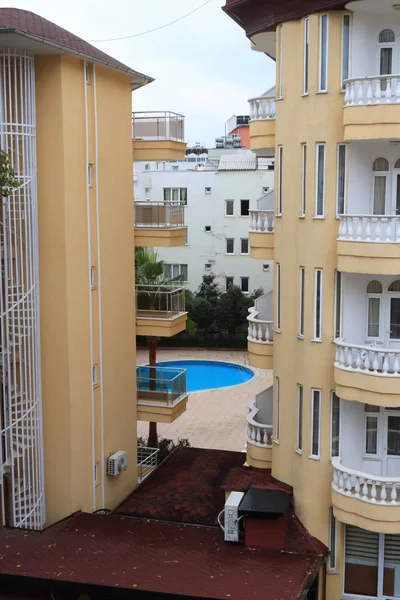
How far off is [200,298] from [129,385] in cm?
2207

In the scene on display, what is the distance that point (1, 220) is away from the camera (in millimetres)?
16453

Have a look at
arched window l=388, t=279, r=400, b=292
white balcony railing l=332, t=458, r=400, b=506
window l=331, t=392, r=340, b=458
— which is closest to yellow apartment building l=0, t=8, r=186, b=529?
window l=331, t=392, r=340, b=458

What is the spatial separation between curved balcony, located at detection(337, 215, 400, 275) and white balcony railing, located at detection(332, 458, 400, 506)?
3.91 meters

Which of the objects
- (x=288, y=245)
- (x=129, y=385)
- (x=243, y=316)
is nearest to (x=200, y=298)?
(x=243, y=316)

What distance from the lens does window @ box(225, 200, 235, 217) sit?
43656 millimetres

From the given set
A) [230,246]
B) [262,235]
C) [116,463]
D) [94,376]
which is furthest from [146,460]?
→ [230,246]

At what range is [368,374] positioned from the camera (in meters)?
14.7

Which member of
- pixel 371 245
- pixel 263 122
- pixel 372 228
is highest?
pixel 263 122

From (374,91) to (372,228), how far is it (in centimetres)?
253

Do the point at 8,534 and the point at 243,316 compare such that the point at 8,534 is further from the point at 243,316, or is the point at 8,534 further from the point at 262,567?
the point at 243,316

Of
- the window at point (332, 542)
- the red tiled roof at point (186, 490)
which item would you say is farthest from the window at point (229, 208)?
the window at point (332, 542)

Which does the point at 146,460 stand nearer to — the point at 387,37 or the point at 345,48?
the point at 345,48

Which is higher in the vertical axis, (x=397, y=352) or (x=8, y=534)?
(x=397, y=352)

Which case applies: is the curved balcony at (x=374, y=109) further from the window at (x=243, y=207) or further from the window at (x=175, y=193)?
the window at (x=175, y=193)
